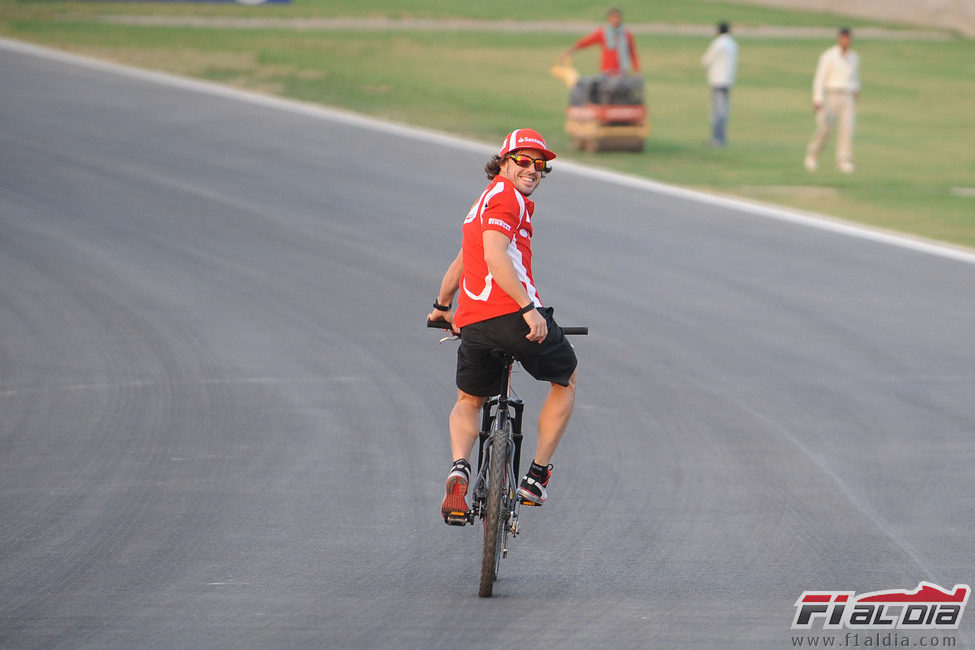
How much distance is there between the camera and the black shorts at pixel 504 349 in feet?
22.7

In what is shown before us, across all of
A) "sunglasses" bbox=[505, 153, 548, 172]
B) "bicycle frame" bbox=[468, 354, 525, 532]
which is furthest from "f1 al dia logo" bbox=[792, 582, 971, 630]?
"sunglasses" bbox=[505, 153, 548, 172]

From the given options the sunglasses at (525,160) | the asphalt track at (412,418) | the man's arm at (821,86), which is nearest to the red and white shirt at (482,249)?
the sunglasses at (525,160)

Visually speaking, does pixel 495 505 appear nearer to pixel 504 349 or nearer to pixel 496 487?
pixel 496 487

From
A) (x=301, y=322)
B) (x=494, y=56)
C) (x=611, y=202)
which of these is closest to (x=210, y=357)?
(x=301, y=322)

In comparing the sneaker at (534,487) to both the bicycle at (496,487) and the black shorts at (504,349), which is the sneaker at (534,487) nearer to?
the bicycle at (496,487)

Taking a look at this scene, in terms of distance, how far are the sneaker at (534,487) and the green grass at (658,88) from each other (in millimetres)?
11563

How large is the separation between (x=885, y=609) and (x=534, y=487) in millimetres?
1807

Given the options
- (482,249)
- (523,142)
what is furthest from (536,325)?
(523,142)

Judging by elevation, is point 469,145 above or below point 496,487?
below

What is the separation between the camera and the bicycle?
Answer: 6660 millimetres

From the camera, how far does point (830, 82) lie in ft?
73.4

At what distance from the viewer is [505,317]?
694 centimetres

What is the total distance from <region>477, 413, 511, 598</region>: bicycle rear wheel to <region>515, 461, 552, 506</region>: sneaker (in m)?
0.35

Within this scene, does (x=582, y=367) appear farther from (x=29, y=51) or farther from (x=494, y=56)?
(x=494, y=56)
